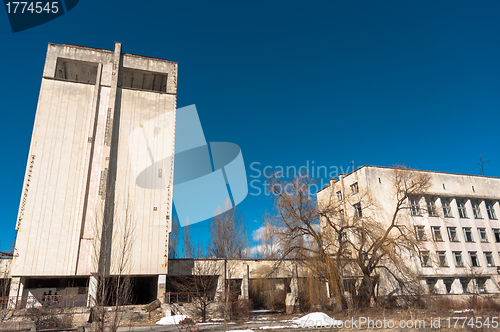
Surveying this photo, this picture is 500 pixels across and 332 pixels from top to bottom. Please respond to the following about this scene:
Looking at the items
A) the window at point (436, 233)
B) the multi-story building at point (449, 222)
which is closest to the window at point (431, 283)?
the multi-story building at point (449, 222)

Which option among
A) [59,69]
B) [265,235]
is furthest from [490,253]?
[59,69]

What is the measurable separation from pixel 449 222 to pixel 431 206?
2.55 metres

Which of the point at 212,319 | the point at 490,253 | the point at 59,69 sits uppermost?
the point at 59,69

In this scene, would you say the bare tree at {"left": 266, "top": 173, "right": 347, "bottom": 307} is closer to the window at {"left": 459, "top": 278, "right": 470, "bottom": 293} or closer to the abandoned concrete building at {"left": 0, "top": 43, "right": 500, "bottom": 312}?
the abandoned concrete building at {"left": 0, "top": 43, "right": 500, "bottom": 312}

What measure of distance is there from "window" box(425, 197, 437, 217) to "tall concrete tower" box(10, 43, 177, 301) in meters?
25.4

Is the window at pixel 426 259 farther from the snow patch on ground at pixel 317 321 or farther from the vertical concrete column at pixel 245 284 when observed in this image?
the vertical concrete column at pixel 245 284

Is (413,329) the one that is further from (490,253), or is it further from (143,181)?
(490,253)

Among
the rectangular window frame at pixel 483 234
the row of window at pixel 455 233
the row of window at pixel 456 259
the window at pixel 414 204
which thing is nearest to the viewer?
the row of window at pixel 456 259

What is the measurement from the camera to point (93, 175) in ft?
81.7

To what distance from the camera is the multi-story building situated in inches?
1191

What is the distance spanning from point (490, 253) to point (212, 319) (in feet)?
95.2

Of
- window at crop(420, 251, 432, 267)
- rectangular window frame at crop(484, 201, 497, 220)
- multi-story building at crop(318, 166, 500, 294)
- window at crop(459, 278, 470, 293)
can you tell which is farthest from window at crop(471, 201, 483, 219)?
window at crop(420, 251, 432, 267)

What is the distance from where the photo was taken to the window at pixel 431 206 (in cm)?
3238

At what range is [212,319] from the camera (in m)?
22.7
